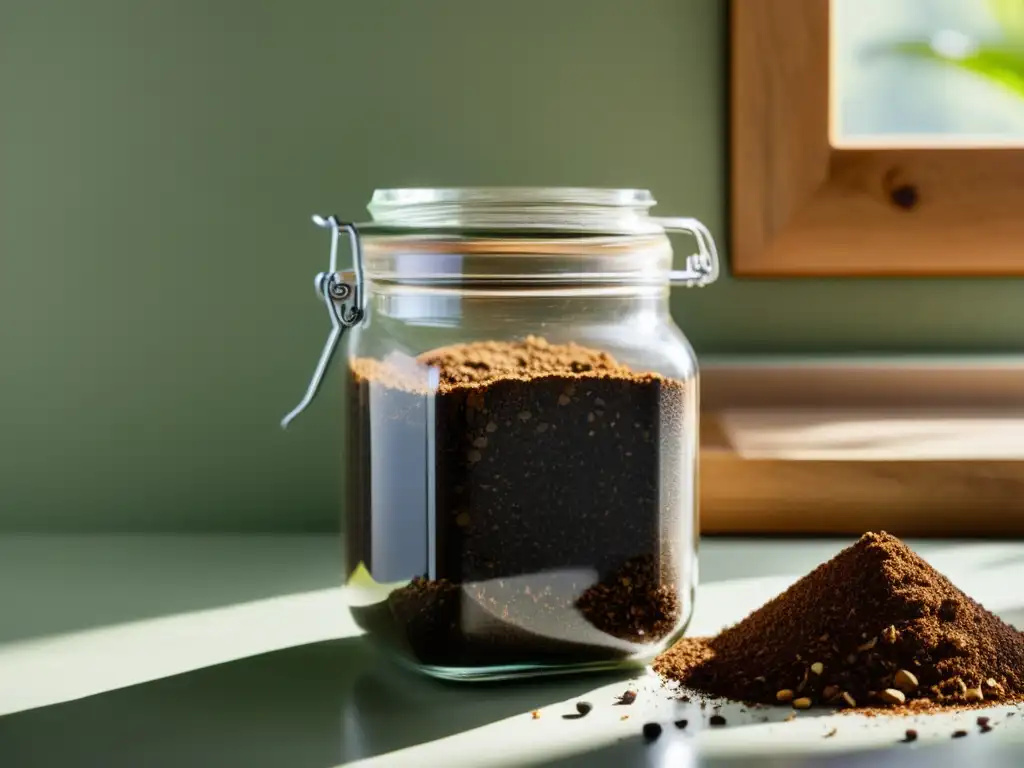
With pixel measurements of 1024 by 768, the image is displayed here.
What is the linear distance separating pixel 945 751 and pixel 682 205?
1.97 ft

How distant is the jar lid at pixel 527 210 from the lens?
62cm

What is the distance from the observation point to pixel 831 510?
955 mm

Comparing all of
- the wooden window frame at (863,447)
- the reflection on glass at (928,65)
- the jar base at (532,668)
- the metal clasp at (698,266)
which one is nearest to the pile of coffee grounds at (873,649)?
the jar base at (532,668)

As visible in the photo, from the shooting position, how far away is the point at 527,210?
0.62 metres

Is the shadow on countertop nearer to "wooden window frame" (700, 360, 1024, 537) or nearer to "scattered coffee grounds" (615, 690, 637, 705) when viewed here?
"scattered coffee grounds" (615, 690, 637, 705)

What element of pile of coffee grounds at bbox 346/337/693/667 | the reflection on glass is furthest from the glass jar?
the reflection on glass

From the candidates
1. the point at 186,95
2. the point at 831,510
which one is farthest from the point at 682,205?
the point at 186,95

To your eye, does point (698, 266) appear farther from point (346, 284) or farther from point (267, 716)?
point (267, 716)

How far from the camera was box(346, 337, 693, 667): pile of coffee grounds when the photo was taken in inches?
23.8

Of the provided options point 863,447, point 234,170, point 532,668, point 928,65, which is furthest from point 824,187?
point 532,668

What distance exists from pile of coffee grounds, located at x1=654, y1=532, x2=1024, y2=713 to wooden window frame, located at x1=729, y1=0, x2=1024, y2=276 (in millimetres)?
460

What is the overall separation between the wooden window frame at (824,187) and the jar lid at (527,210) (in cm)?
43

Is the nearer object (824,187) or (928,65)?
(824,187)

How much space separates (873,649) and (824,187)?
0.56 m
